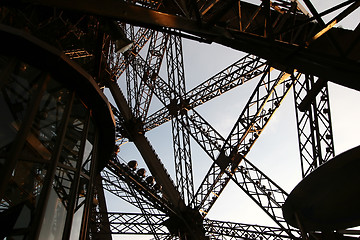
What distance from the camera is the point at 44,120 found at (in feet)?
15.8

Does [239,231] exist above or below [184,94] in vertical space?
below

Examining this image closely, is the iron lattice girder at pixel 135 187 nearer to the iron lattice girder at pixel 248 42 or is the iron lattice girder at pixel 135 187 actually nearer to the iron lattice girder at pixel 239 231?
the iron lattice girder at pixel 239 231

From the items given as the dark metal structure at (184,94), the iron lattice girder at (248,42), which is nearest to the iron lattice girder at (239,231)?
the dark metal structure at (184,94)

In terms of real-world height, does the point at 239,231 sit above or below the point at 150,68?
below

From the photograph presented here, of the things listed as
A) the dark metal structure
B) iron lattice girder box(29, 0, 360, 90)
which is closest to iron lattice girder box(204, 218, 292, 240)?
the dark metal structure

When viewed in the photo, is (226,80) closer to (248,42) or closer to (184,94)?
(184,94)

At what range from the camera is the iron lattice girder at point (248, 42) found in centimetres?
444

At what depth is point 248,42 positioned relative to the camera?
17.3 ft

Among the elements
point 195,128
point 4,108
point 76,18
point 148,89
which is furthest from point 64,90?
point 148,89

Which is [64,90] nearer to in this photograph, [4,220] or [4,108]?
[4,108]

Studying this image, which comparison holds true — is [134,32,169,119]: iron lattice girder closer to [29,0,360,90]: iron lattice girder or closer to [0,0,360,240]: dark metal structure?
[0,0,360,240]: dark metal structure

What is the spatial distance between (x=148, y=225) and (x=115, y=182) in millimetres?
2502

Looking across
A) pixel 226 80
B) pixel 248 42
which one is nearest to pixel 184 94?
pixel 226 80

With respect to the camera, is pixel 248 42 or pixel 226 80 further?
pixel 226 80
